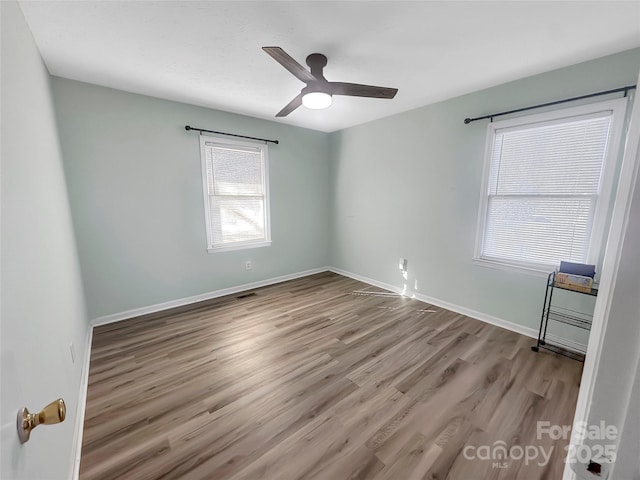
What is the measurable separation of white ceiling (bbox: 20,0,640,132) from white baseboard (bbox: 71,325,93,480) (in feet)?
8.23

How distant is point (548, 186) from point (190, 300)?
4227mm

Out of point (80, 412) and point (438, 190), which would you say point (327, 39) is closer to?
point (438, 190)

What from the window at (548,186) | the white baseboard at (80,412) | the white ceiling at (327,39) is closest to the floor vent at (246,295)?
the white baseboard at (80,412)

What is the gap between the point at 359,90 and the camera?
2193mm

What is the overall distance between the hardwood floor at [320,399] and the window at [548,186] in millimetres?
939

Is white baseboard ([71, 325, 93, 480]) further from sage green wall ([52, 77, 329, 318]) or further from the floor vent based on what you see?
the floor vent

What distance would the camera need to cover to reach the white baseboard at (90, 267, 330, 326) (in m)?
2.98

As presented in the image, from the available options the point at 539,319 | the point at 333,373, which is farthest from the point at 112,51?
the point at 539,319

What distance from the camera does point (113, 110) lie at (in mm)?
2771

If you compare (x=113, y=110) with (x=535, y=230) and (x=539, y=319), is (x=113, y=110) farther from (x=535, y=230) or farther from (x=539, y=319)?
(x=539, y=319)

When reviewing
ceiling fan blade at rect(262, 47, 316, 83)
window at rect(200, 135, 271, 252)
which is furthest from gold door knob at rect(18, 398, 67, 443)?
window at rect(200, 135, 271, 252)

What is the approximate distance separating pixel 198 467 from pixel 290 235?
3.29m

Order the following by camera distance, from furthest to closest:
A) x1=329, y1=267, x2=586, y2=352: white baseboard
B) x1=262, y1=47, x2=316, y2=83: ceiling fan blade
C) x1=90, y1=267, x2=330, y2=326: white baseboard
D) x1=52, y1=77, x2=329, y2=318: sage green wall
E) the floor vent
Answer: the floor vent
x1=90, y1=267, x2=330, y2=326: white baseboard
x1=52, y1=77, x2=329, y2=318: sage green wall
x1=329, y1=267, x2=586, y2=352: white baseboard
x1=262, y1=47, x2=316, y2=83: ceiling fan blade

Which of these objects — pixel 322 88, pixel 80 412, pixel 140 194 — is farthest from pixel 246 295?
pixel 322 88
